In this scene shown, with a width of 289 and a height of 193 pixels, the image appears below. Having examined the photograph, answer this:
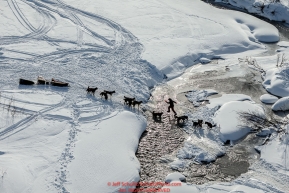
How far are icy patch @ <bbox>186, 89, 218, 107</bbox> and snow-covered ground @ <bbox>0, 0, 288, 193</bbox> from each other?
1756 mm

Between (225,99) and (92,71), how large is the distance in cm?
654

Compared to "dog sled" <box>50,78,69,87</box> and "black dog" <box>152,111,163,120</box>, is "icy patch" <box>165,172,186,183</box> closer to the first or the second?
"black dog" <box>152,111,163,120</box>

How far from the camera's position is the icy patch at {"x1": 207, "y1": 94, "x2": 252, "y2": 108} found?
801 inches

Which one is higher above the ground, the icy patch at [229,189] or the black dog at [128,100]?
the black dog at [128,100]

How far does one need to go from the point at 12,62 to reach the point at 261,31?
47.3 ft

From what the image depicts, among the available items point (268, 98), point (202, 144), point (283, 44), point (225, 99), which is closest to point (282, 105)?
point (268, 98)

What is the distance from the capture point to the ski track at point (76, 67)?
727 inches

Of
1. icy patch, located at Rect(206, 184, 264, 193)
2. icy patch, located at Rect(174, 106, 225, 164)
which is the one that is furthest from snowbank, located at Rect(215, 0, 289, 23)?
icy patch, located at Rect(206, 184, 264, 193)

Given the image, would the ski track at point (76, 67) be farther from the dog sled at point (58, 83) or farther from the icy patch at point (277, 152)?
the icy patch at point (277, 152)

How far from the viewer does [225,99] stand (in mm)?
20734

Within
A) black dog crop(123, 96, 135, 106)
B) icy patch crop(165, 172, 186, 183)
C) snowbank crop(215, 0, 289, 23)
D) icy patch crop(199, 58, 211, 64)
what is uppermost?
snowbank crop(215, 0, 289, 23)

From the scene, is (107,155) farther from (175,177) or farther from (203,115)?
(203,115)

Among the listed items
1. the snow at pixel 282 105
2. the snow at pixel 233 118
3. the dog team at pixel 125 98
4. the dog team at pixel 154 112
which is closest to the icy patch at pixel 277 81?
the snow at pixel 282 105

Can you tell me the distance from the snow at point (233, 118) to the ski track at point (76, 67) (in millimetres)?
3639
